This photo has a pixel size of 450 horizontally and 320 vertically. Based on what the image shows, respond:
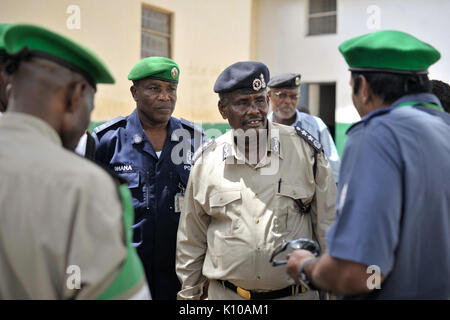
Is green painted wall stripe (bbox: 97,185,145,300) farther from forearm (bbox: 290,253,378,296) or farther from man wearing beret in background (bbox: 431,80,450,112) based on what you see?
man wearing beret in background (bbox: 431,80,450,112)

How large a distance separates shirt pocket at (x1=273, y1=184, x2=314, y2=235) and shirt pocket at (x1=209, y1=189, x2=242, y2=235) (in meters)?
0.21

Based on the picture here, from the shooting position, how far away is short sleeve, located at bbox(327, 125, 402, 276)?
4.89ft

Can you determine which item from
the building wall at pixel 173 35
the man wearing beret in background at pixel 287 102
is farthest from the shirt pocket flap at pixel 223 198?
the building wall at pixel 173 35

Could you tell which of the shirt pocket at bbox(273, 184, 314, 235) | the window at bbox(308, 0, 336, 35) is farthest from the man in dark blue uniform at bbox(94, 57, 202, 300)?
the window at bbox(308, 0, 336, 35)

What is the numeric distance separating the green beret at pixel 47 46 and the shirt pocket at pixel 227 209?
125 centimetres

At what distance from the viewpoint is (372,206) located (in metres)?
1.49

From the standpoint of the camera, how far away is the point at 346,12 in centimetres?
1116

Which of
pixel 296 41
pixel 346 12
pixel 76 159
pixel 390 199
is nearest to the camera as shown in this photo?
pixel 76 159

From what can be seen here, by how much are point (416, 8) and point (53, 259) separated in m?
10.7

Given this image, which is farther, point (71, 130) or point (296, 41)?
point (296, 41)

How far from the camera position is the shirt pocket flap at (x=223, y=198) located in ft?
8.08

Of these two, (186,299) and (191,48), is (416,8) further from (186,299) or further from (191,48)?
(186,299)

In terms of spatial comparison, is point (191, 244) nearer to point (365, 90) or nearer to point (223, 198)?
point (223, 198)
